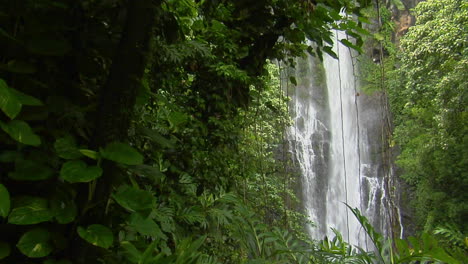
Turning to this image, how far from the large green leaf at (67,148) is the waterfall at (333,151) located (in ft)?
35.7

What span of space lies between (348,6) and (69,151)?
61.5 inches

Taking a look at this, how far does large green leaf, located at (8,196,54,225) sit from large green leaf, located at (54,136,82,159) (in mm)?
105

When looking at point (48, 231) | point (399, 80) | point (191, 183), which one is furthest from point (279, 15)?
point (399, 80)

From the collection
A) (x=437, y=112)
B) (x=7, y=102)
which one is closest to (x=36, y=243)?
(x=7, y=102)

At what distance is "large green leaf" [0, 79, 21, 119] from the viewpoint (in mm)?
743

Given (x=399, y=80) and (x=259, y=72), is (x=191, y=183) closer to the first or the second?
(x=259, y=72)

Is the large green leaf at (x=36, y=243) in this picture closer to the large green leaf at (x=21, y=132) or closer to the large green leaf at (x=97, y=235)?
the large green leaf at (x=97, y=235)

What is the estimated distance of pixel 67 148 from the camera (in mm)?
831

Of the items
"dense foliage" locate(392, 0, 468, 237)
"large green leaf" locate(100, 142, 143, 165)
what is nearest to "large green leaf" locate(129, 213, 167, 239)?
"large green leaf" locate(100, 142, 143, 165)

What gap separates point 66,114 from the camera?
87cm

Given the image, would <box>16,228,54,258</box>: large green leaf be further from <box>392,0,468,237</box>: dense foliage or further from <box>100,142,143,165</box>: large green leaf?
<box>392,0,468,237</box>: dense foliage

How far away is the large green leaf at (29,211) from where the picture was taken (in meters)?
0.75

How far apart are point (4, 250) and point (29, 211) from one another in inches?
Result: 3.6

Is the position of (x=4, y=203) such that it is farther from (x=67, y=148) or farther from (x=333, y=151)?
(x=333, y=151)
